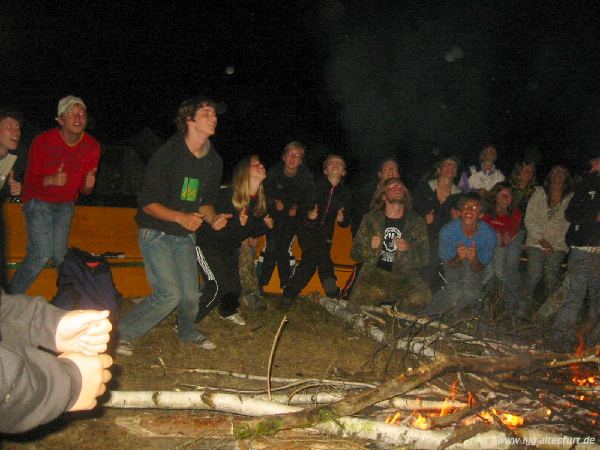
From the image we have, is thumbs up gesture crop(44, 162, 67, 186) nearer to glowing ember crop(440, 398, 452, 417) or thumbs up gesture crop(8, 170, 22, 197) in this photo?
thumbs up gesture crop(8, 170, 22, 197)

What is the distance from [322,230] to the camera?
22.8ft

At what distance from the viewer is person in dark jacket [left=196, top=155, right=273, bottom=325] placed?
532 cm

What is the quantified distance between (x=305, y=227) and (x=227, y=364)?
2.65 meters

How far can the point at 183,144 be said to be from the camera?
4.50m

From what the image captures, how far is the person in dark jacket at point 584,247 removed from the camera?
5.91 meters

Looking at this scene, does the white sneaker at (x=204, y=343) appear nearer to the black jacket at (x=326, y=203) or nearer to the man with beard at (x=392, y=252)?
the man with beard at (x=392, y=252)

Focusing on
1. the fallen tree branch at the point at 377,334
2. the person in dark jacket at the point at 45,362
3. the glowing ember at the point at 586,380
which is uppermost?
the person in dark jacket at the point at 45,362

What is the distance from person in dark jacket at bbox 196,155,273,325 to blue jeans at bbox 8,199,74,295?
139cm

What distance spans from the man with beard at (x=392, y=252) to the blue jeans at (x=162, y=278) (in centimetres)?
235

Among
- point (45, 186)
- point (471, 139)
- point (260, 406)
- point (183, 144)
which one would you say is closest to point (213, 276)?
point (183, 144)

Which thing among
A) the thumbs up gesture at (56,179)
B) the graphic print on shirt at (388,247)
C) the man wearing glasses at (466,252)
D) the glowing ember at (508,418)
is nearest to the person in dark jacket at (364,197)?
the graphic print on shirt at (388,247)

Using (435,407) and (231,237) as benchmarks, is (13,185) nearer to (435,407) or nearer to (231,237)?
(231,237)

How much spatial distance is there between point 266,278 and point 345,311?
4.65 ft

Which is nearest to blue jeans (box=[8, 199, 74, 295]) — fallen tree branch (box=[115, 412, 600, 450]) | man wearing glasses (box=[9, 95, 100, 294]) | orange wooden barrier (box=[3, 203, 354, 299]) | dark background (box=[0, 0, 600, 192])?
man wearing glasses (box=[9, 95, 100, 294])
